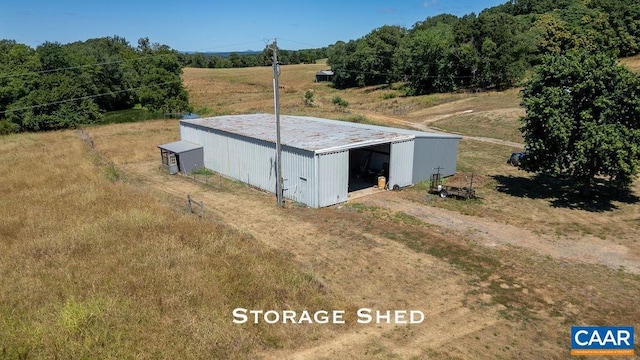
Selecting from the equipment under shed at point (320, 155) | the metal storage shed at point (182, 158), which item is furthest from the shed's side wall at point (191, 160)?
the equipment under shed at point (320, 155)

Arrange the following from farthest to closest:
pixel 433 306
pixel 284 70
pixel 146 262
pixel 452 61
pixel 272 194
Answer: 1. pixel 284 70
2. pixel 452 61
3. pixel 272 194
4. pixel 146 262
5. pixel 433 306

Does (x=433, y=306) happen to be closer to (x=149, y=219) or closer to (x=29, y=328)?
(x=29, y=328)

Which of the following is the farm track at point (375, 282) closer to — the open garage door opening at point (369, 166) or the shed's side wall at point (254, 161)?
the shed's side wall at point (254, 161)

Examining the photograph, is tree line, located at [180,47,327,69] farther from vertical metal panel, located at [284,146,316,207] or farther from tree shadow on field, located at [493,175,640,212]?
vertical metal panel, located at [284,146,316,207]

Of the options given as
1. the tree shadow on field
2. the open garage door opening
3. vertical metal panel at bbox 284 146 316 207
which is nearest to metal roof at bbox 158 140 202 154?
vertical metal panel at bbox 284 146 316 207

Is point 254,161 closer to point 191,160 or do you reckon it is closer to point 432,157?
point 191,160

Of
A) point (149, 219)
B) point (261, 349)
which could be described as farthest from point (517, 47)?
point (261, 349)
